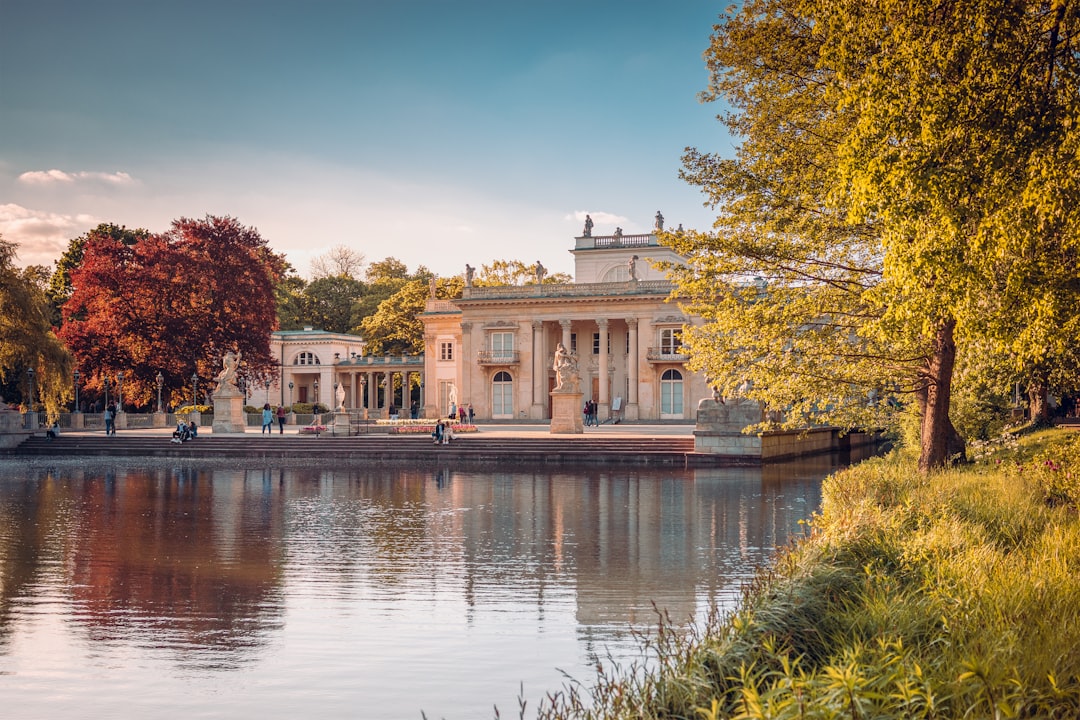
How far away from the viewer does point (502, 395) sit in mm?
63156

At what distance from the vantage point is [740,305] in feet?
54.2

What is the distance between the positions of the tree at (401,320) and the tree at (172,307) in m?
22.5

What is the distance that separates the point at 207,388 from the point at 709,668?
175 feet

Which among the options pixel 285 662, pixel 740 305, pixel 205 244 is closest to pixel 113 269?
pixel 205 244

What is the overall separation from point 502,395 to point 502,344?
11.4 ft

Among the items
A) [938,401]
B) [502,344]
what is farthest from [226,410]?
[938,401]

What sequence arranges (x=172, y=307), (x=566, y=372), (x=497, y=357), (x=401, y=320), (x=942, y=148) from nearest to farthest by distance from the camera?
1. (x=942, y=148)
2. (x=566, y=372)
3. (x=172, y=307)
4. (x=497, y=357)
5. (x=401, y=320)

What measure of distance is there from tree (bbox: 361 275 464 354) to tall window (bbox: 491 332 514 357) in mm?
12999

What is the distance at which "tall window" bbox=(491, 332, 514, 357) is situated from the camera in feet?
203

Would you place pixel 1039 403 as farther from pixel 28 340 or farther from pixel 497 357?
pixel 28 340

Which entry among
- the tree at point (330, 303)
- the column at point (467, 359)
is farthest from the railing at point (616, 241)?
the tree at point (330, 303)

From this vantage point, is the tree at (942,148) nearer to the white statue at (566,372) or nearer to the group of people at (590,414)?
the white statue at (566,372)

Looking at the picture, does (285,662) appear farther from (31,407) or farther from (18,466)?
(31,407)

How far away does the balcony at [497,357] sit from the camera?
6153cm
